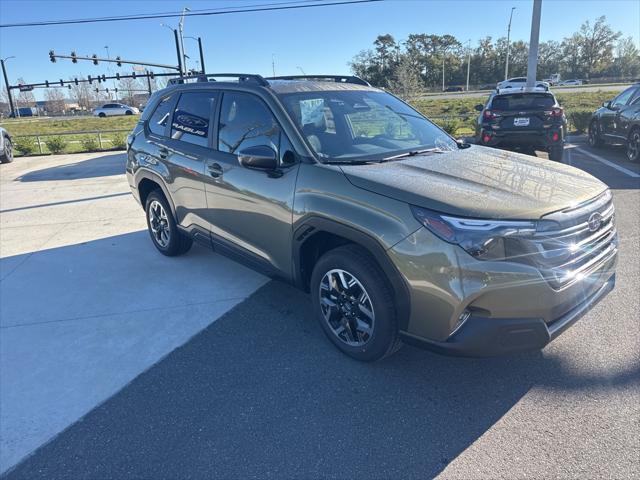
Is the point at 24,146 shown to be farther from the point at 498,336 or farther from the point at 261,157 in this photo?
the point at 498,336

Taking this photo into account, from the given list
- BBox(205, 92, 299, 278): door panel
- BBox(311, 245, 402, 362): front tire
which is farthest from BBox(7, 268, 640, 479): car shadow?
BBox(205, 92, 299, 278): door panel

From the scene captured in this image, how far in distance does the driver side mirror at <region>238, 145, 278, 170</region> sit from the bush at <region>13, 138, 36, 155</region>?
56.1ft

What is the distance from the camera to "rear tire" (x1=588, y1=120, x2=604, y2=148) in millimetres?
11938

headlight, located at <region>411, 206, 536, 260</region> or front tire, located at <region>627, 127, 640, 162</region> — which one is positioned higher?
headlight, located at <region>411, 206, 536, 260</region>

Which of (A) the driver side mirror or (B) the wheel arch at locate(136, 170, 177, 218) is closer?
(A) the driver side mirror

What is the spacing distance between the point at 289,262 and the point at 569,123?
52.9 feet

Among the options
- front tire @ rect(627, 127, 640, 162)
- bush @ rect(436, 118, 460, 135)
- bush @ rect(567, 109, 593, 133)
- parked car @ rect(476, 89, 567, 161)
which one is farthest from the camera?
bush @ rect(436, 118, 460, 135)

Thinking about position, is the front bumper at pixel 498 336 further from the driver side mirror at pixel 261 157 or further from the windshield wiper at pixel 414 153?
the driver side mirror at pixel 261 157

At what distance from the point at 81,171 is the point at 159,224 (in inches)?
335

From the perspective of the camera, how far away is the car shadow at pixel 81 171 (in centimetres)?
1146

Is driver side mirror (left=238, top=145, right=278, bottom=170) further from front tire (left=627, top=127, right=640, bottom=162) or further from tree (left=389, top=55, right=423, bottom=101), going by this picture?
tree (left=389, top=55, right=423, bottom=101)

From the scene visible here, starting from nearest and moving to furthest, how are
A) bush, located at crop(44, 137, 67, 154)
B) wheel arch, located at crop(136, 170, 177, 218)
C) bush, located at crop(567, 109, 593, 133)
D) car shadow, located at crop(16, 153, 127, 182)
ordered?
wheel arch, located at crop(136, 170, 177, 218), car shadow, located at crop(16, 153, 127, 182), bush, located at crop(567, 109, 593, 133), bush, located at crop(44, 137, 67, 154)

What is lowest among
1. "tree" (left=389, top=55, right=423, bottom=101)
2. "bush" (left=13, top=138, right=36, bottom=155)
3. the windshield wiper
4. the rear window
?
"bush" (left=13, top=138, right=36, bottom=155)

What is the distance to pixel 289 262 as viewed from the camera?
340 centimetres
